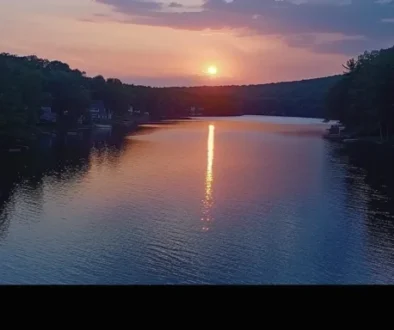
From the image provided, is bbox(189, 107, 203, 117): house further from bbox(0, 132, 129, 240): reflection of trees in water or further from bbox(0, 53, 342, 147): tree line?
bbox(0, 132, 129, 240): reflection of trees in water

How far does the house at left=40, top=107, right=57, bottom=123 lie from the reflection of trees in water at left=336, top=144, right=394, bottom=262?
2784cm

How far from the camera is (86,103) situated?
56.7 metres

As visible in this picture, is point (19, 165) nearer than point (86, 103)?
Yes

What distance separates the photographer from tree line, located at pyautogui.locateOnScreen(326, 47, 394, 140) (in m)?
42.2

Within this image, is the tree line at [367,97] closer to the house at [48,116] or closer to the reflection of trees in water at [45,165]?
the reflection of trees in water at [45,165]

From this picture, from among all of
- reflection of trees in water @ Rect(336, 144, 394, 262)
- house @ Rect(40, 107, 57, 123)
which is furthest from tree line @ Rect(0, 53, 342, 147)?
reflection of trees in water @ Rect(336, 144, 394, 262)

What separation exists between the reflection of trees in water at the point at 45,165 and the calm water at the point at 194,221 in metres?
0.10

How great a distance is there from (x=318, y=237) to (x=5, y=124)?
26.7 metres

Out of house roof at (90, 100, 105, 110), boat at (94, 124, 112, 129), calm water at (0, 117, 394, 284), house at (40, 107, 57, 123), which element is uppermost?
house roof at (90, 100, 105, 110)

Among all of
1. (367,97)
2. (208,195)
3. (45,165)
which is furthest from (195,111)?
(208,195)

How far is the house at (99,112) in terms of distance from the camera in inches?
2726
